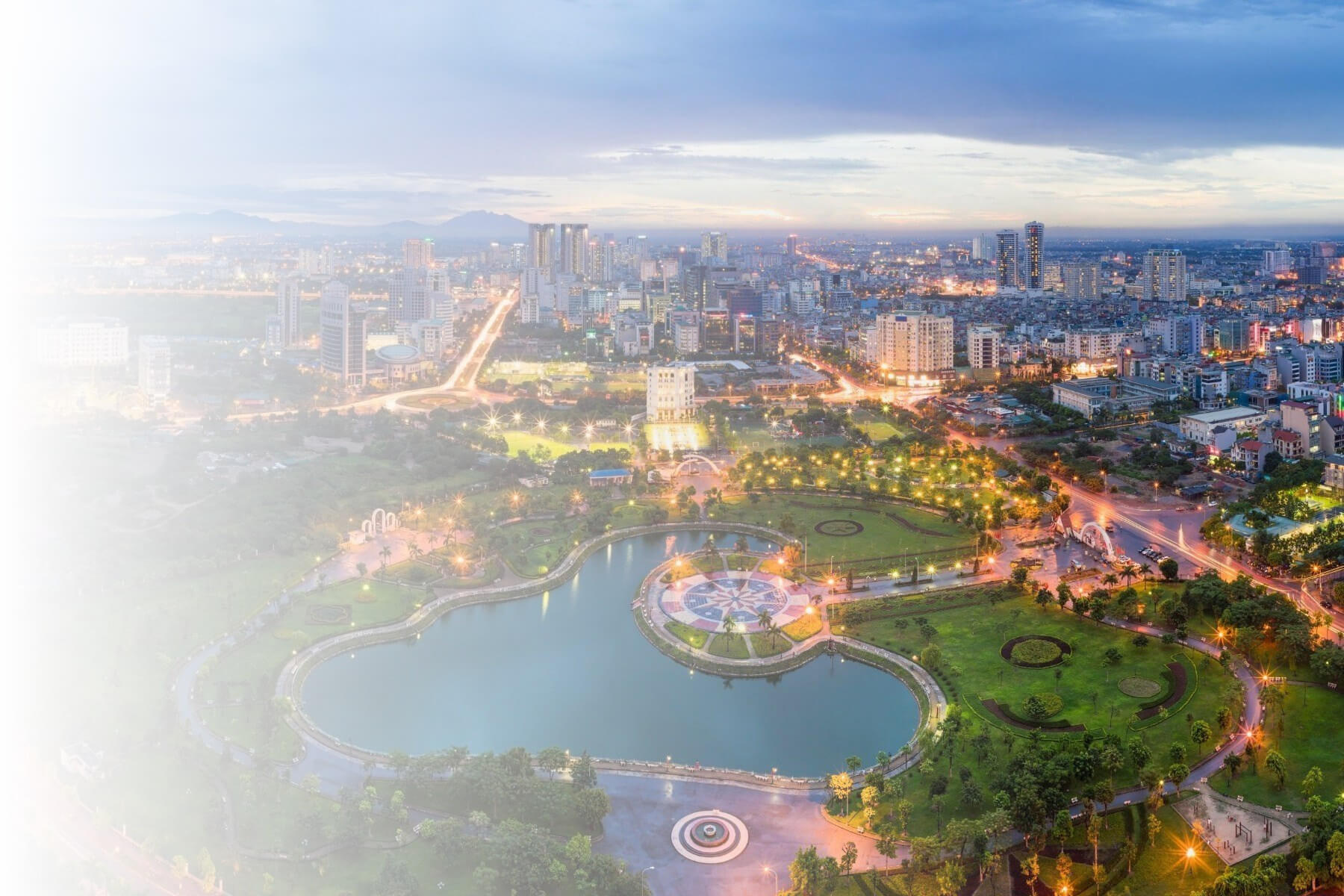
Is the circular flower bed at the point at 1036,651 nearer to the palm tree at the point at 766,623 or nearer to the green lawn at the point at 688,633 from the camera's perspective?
the palm tree at the point at 766,623

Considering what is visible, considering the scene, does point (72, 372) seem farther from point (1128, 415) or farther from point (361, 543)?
point (1128, 415)

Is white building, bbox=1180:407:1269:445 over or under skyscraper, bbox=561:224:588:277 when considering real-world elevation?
under

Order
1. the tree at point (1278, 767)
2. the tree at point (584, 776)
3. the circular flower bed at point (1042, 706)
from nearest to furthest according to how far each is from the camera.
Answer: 1. the tree at point (1278, 767)
2. the tree at point (584, 776)
3. the circular flower bed at point (1042, 706)

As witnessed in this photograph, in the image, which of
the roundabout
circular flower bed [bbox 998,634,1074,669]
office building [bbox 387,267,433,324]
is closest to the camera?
circular flower bed [bbox 998,634,1074,669]

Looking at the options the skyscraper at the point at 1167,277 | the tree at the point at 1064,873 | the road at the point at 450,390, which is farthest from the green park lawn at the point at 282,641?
the skyscraper at the point at 1167,277

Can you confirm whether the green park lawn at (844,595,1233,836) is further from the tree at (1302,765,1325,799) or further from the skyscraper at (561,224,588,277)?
the skyscraper at (561,224,588,277)

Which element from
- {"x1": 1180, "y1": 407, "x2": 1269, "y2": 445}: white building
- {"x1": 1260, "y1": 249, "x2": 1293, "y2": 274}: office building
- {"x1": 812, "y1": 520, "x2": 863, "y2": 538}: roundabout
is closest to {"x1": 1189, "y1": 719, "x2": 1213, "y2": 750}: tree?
{"x1": 812, "y1": 520, "x2": 863, "y2": 538}: roundabout
